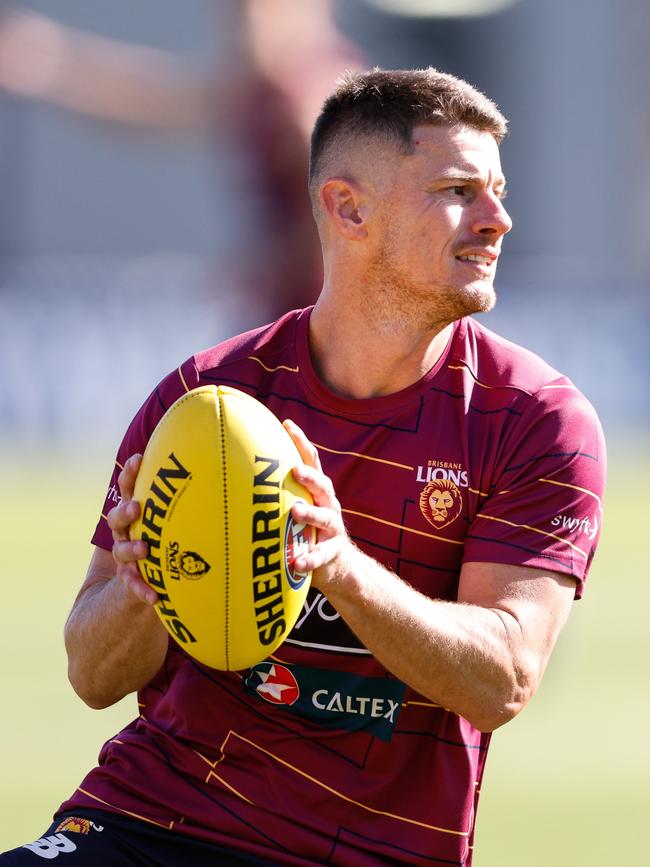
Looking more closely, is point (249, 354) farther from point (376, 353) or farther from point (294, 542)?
point (294, 542)

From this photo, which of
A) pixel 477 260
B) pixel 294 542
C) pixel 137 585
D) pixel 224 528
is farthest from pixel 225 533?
pixel 477 260

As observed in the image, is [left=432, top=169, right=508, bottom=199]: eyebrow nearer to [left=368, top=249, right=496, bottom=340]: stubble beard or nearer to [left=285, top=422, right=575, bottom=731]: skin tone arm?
[left=368, top=249, right=496, bottom=340]: stubble beard

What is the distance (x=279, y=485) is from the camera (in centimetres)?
333

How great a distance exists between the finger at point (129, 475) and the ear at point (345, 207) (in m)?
0.92

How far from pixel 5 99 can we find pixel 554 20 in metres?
8.95

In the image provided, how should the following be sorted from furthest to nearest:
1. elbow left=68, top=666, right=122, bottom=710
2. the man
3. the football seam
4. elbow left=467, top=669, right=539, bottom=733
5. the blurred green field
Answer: the blurred green field < elbow left=68, top=666, right=122, bottom=710 < the man < elbow left=467, top=669, right=539, bottom=733 < the football seam

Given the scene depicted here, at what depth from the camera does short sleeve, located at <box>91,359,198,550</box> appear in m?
4.02

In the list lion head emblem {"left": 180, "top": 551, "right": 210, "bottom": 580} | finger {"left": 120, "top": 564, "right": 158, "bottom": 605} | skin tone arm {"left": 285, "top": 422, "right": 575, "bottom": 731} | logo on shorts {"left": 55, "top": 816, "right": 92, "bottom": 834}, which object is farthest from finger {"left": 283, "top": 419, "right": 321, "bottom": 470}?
logo on shorts {"left": 55, "top": 816, "right": 92, "bottom": 834}

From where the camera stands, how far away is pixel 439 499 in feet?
12.7

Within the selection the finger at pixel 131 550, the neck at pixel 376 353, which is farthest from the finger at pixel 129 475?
the neck at pixel 376 353

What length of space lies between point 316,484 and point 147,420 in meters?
0.83

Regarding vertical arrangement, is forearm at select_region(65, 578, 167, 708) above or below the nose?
below

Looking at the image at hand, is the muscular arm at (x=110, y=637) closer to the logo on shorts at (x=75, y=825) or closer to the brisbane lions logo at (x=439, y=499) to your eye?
the logo on shorts at (x=75, y=825)

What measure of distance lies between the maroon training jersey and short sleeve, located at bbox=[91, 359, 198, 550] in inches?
0.6
